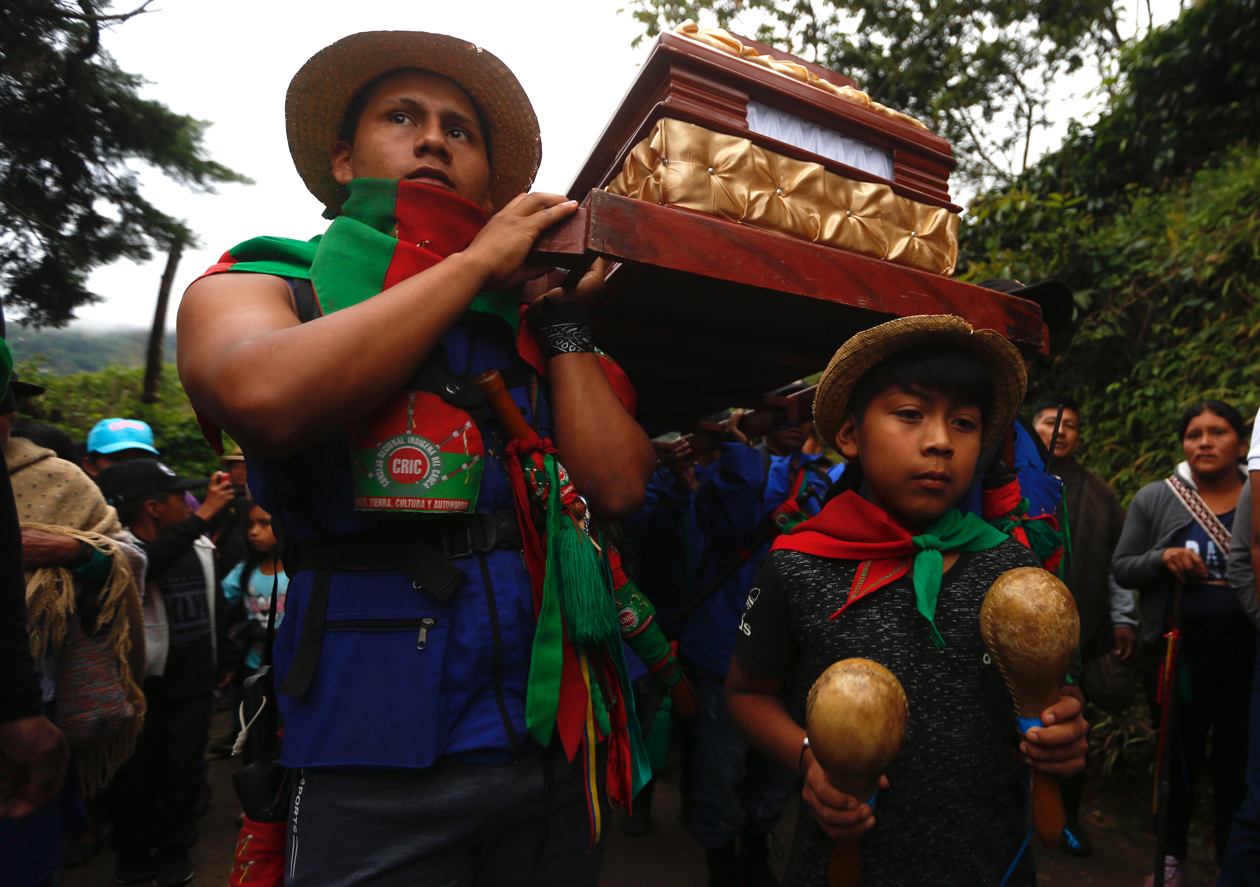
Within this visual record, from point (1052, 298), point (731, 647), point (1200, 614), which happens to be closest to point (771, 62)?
point (1052, 298)

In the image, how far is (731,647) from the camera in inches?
124

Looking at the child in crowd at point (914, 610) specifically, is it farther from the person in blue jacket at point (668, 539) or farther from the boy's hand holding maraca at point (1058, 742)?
the person in blue jacket at point (668, 539)

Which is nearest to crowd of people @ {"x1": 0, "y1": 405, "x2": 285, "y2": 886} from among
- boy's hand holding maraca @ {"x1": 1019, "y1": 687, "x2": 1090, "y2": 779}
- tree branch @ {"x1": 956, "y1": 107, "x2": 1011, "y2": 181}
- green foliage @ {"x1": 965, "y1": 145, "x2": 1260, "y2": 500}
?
boy's hand holding maraca @ {"x1": 1019, "y1": 687, "x2": 1090, "y2": 779}

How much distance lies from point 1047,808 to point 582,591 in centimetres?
85

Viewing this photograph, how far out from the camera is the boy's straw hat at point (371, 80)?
1.47 m

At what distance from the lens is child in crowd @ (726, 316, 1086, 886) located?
4.45 feet

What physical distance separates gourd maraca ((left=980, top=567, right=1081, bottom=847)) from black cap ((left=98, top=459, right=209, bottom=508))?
4125 millimetres

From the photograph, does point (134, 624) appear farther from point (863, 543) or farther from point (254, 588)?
point (863, 543)

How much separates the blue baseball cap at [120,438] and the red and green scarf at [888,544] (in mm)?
4342

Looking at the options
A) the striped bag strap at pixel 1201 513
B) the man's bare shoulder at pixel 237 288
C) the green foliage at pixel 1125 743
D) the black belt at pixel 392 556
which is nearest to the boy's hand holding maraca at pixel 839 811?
the black belt at pixel 392 556

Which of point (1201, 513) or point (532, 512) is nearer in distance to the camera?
point (532, 512)

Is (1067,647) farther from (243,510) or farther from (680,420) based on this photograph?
(243,510)

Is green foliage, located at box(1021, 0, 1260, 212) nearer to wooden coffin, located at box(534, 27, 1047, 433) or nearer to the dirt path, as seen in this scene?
the dirt path

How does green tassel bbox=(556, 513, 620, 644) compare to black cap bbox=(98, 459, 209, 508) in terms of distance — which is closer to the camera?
green tassel bbox=(556, 513, 620, 644)
